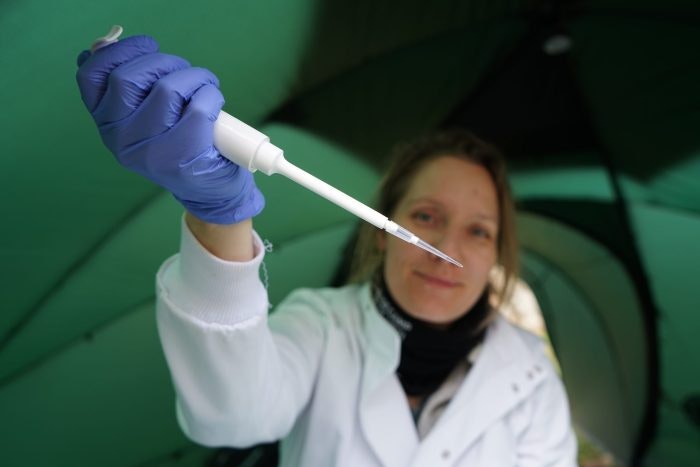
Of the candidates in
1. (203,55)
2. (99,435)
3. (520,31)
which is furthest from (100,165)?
(520,31)

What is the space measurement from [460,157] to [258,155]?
0.85m

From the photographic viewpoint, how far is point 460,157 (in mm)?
1283

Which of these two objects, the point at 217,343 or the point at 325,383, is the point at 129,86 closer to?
the point at 217,343

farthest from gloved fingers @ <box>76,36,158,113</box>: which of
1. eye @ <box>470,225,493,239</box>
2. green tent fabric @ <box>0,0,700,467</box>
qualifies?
eye @ <box>470,225,493,239</box>

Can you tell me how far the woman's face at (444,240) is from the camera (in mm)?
1084

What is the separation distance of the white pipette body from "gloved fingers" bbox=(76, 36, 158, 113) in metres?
0.11

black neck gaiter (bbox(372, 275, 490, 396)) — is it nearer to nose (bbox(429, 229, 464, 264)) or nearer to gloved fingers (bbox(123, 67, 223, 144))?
nose (bbox(429, 229, 464, 264))

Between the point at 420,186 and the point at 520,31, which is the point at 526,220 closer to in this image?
the point at 520,31

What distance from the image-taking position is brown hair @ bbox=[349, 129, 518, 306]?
132 cm

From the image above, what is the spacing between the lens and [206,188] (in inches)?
21.6

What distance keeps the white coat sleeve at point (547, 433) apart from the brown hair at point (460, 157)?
0.84ft

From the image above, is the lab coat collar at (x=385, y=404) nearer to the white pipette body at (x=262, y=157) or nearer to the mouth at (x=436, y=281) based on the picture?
the mouth at (x=436, y=281)

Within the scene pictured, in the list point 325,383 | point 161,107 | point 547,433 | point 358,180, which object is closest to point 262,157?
point 161,107

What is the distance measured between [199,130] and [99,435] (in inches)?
41.2
